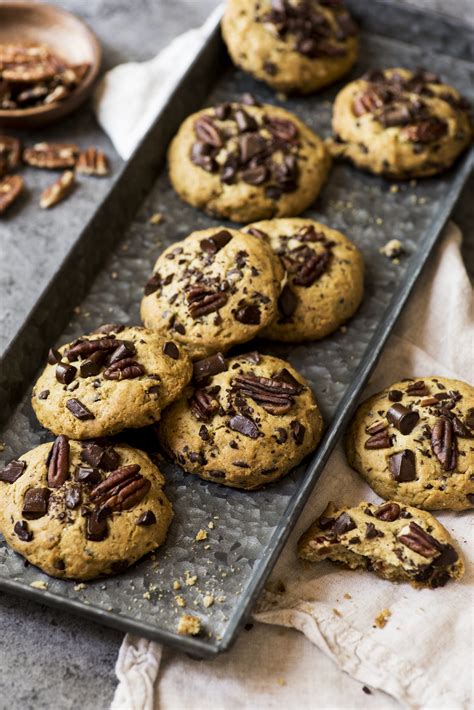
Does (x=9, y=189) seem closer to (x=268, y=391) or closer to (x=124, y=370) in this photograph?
(x=124, y=370)

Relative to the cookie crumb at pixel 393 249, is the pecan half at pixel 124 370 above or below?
above

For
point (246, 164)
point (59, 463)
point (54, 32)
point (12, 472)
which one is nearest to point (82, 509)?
point (59, 463)


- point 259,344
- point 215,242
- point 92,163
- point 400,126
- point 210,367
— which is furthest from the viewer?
point 92,163

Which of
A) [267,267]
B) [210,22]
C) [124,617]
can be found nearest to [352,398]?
[267,267]

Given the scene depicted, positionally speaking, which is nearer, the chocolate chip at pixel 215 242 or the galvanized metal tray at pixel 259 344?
the galvanized metal tray at pixel 259 344

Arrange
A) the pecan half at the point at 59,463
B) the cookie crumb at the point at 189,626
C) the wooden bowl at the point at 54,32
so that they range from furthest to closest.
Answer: the wooden bowl at the point at 54,32, the pecan half at the point at 59,463, the cookie crumb at the point at 189,626

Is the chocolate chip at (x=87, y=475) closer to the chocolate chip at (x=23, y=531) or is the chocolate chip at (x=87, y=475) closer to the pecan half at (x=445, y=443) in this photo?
the chocolate chip at (x=23, y=531)

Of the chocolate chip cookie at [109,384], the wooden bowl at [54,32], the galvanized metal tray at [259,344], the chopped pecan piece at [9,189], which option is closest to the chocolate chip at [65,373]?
the chocolate chip cookie at [109,384]
